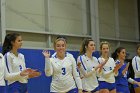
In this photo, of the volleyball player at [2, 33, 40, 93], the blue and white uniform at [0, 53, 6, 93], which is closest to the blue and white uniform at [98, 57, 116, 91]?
the volleyball player at [2, 33, 40, 93]

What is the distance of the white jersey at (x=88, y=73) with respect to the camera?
17.6 ft

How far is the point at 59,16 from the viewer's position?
807cm

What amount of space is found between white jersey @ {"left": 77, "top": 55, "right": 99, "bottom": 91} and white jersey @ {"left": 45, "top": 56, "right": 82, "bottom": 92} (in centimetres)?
79

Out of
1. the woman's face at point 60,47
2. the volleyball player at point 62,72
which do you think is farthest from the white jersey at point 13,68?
the woman's face at point 60,47

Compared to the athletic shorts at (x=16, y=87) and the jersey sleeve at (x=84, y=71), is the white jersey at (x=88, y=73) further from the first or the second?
the athletic shorts at (x=16, y=87)

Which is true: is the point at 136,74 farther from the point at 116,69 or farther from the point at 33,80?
the point at 33,80

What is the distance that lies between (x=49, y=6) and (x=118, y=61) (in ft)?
7.79

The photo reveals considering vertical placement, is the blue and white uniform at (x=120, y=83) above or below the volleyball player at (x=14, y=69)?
below

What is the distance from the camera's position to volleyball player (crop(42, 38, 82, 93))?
4.48 meters

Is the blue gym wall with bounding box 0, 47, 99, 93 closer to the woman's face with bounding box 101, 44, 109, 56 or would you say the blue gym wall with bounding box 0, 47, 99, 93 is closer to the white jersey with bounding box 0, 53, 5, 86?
the woman's face with bounding box 101, 44, 109, 56

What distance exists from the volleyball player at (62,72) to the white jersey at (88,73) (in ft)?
2.59

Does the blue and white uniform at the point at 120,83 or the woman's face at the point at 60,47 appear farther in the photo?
the blue and white uniform at the point at 120,83

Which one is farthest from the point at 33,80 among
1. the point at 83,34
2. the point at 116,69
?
the point at 83,34

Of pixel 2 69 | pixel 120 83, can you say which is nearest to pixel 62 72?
pixel 2 69
